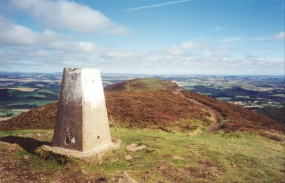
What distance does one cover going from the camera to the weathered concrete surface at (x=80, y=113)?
11711 millimetres

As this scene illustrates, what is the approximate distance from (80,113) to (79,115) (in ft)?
0.42

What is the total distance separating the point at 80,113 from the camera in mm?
11695

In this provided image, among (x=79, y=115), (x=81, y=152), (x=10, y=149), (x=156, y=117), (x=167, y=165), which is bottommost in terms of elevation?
(x=156, y=117)

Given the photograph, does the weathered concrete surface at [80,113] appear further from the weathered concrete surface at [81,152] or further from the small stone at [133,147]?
the small stone at [133,147]

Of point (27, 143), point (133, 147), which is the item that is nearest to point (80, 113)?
point (133, 147)

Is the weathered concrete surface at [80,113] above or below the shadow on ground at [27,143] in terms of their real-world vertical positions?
above

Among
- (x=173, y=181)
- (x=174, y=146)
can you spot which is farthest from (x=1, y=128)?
(x=173, y=181)

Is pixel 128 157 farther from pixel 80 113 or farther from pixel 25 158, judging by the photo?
pixel 25 158

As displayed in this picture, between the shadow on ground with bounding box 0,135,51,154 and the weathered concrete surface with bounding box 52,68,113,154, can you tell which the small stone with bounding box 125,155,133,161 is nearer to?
the weathered concrete surface with bounding box 52,68,113,154

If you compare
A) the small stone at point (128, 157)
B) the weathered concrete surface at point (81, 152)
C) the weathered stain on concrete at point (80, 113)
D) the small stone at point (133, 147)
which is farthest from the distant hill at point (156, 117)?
the weathered concrete surface at point (81, 152)

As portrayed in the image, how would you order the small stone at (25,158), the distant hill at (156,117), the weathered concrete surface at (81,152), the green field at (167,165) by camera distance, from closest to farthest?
the green field at (167,165) < the weathered concrete surface at (81,152) < the small stone at (25,158) < the distant hill at (156,117)

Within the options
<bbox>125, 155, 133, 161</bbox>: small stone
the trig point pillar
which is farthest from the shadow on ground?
<bbox>125, 155, 133, 161</bbox>: small stone

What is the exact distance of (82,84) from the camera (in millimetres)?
11867

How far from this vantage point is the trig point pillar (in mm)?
11703
